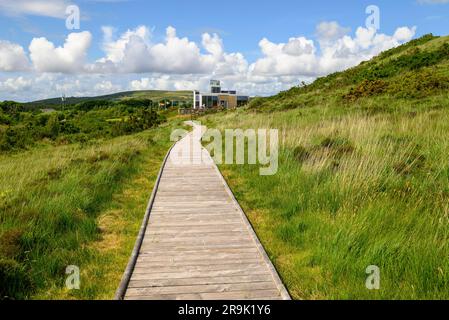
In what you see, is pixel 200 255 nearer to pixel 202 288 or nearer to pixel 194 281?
pixel 194 281

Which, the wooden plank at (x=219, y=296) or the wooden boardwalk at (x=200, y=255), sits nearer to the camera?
the wooden plank at (x=219, y=296)

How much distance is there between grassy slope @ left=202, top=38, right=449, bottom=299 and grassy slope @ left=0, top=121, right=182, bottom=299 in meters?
2.22

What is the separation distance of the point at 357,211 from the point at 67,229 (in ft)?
14.7

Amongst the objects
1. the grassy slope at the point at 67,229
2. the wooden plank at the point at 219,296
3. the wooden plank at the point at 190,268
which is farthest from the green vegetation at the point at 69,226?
the wooden plank at the point at 219,296

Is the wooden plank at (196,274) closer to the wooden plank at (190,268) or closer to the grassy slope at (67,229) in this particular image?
the wooden plank at (190,268)

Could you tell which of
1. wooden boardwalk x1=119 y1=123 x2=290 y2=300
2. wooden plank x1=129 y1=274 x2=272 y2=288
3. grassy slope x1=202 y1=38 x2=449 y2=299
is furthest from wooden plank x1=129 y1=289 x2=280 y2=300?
grassy slope x1=202 y1=38 x2=449 y2=299

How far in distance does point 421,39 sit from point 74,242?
43115 millimetres

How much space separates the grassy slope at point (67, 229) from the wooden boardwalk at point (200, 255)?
0.37m

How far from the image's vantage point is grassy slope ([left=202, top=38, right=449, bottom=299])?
13.2 feet

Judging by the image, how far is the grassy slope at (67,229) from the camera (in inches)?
168

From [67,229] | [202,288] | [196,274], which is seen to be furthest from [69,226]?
[202,288]

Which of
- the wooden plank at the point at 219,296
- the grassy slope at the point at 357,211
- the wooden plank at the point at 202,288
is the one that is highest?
the grassy slope at the point at 357,211
